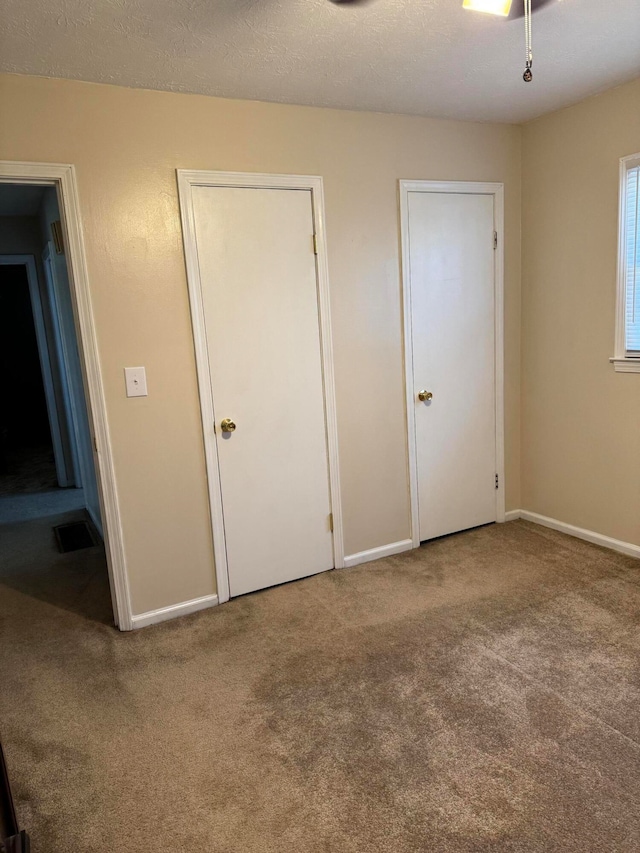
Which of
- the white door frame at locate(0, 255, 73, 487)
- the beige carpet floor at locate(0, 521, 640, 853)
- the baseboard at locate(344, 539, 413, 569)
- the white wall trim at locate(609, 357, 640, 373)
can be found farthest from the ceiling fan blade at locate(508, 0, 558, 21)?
the white door frame at locate(0, 255, 73, 487)

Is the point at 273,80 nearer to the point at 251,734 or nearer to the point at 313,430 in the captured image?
the point at 313,430

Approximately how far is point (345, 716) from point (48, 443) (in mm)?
7127

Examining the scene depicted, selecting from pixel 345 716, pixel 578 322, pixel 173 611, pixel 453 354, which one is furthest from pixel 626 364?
pixel 173 611

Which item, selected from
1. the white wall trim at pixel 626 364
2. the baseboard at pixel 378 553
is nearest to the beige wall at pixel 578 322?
the white wall trim at pixel 626 364

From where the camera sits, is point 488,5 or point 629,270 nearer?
point 488,5

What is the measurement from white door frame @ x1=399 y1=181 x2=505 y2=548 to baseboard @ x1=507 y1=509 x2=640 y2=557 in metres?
0.16

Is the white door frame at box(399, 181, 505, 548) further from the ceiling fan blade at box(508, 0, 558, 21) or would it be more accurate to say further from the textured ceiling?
the ceiling fan blade at box(508, 0, 558, 21)

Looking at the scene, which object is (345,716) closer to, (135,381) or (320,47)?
(135,381)

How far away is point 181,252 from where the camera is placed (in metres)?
2.61

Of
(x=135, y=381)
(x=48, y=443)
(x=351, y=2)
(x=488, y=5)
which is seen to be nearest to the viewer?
(x=488, y=5)

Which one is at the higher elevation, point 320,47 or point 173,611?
point 320,47

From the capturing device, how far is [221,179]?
8.64 feet

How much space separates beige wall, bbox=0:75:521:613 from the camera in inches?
95.0

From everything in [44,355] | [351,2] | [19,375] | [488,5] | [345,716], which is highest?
[351,2]
